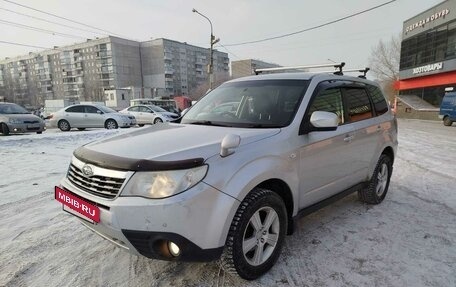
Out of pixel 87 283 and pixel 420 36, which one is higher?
pixel 420 36

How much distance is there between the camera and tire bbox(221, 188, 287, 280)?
247 cm

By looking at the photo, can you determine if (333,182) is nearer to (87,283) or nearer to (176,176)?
(176,176)

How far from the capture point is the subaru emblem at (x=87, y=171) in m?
2.50

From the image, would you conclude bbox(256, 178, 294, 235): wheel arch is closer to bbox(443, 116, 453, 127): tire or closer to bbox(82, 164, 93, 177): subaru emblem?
bbox(82, 164, 93, 177): subaru emblem

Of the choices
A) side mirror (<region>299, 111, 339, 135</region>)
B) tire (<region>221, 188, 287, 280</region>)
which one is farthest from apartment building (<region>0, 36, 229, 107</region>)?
tire (<region>221, 188, 287, 280</region>)

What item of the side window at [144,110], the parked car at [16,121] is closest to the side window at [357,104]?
the parked car at [16,121]

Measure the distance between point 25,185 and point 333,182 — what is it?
16.4 feet

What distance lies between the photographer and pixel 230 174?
7.79 ft

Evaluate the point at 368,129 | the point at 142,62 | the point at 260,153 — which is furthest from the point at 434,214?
the point at 142,62

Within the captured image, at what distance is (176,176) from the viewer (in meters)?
2.23

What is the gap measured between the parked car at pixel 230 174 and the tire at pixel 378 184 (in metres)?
0.60

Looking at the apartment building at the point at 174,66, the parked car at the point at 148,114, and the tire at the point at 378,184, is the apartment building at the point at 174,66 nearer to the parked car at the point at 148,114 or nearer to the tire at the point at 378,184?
the parked car at the point at 148,114

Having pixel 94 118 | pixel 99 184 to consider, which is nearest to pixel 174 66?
pixel 94 118

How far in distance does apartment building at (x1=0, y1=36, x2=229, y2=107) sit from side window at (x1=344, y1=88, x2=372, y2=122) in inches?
2660
